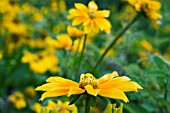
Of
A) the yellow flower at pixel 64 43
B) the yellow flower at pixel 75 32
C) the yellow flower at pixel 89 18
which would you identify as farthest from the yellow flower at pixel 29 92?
the yellow flower at pixel 89 18

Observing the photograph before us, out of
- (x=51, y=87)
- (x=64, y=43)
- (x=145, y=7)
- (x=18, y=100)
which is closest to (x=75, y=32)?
(x=64, y=43)

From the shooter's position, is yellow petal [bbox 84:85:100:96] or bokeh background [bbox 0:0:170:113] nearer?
yellow petal [bbox 84:85:100:96]

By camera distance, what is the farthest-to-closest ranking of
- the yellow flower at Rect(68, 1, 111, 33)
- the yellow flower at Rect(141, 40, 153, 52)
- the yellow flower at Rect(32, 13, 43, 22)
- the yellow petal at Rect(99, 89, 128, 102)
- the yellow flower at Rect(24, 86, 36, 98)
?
the yellow flower at Rect(32, 13, 43, 22) → the yellow flower at Rect(141, 40, 153, 52) → the yellow flower at Rect(24, 86, 36, 98) → the yellow flower at Rect(68, 1, 111, 33) → the yellow petal at Rect(99, 89, 128, 102)

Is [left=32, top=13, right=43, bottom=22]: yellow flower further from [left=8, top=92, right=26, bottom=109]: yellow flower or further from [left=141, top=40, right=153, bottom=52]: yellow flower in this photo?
Answer: [left=8, top=92, right=26, bottom=109]: yellow flower

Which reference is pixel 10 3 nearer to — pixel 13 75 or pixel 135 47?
pixel 13 75

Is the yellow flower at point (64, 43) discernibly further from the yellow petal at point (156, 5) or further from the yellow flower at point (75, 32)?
the yellow petal at point (156, 5)

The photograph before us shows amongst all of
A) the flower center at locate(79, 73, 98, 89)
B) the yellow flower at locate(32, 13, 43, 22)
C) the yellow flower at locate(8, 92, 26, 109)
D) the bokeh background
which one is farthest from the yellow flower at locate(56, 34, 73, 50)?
the yellow flower at locate(32, 13, 43, 22)

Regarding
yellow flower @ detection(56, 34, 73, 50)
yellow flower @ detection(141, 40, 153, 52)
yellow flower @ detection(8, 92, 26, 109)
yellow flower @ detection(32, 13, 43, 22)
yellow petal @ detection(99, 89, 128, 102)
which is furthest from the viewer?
yellow flower @ detection(32, 13, 43, 22)

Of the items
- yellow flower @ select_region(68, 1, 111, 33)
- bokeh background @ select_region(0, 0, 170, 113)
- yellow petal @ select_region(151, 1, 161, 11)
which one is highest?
yellow petal @ select_region(151, 1, 161, 11)

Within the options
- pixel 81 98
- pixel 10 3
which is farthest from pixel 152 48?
pixel 81 98
